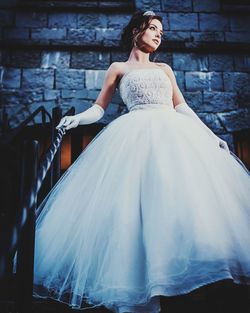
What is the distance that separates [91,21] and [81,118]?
2330 millimetres

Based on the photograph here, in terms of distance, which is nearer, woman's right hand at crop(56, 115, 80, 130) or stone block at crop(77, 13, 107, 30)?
woman's right hand at crop(56, 115, 80, 130)

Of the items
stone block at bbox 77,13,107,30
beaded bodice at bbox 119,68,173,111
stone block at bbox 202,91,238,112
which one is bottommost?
beaded bodice at bbox 119,68,173,111

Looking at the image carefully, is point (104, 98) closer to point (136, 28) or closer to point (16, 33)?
point (136, 28)

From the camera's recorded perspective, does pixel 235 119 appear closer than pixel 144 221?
No

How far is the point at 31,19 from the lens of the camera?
410 centimetres

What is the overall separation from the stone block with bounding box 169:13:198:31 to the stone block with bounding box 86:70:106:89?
1.08 metres

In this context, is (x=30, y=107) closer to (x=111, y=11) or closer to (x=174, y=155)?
(x=111, y=11)

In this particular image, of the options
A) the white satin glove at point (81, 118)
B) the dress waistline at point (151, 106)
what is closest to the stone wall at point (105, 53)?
the white satin glove at point (81, 118)

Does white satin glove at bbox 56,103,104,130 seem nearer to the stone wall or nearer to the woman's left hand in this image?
the woman's left hand

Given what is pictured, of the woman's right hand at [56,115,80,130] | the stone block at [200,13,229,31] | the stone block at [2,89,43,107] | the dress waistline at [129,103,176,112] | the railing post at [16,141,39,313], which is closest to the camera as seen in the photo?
the railing post at [16,141,39,313]

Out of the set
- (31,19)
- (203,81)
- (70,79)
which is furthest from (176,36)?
(31,19)

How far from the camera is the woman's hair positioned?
8.33 ft

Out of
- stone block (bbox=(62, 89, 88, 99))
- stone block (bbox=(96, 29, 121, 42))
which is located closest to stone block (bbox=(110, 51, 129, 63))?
stone block (bbox=(96, 29, 121, 42))

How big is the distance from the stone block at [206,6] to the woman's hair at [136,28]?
1934 mm
